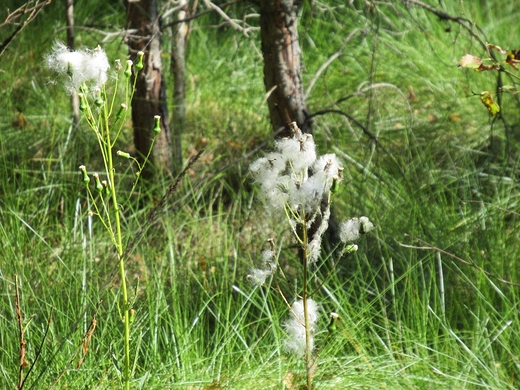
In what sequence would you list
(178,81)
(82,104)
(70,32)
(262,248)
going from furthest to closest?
(178,81), (70,32), (262,248), (82,104)

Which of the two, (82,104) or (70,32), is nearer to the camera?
(82,104)

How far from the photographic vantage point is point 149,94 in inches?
163

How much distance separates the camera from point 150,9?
396 cm

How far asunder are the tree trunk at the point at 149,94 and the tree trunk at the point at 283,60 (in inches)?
36.2

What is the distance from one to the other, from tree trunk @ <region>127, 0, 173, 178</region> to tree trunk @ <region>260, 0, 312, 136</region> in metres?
0.92

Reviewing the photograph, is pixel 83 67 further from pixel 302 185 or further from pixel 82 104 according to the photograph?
pixel 302 185

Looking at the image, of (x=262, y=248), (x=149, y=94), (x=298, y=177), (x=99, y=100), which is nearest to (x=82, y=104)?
(x=99, y=100)

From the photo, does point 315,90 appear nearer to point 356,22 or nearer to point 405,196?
point 356,22

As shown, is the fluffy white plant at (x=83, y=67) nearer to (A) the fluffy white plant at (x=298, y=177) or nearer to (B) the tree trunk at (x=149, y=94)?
(A) the fluffy white plant at (x=298, y=177)

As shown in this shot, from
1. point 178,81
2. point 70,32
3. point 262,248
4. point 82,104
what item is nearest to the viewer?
point 82,104

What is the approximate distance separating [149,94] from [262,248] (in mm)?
1373

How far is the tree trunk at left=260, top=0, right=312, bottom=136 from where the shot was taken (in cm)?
318

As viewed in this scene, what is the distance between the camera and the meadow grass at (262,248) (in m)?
2.41

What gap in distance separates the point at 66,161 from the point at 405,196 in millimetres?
1830
